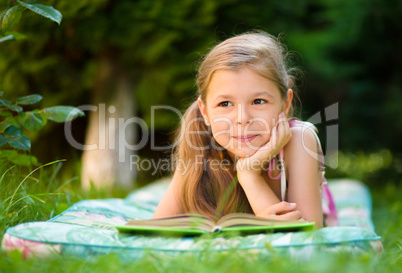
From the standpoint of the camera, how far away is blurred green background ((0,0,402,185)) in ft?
12.3

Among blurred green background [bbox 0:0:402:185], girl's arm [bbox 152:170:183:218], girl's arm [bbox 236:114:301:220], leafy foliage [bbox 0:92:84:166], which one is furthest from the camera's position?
blurred green background [bbox 0:0:402:185]

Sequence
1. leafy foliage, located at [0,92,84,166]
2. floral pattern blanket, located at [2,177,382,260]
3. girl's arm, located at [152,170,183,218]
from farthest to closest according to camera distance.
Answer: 1. girl's arm, located at [152,170,183,218]
2. leafy foliage, located at [0,92,84,166]
3. floral pattern blanket, located at [2,177,382,260]

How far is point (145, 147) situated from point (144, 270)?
13.7ft

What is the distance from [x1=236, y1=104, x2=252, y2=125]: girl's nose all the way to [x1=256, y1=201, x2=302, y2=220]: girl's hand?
36cm

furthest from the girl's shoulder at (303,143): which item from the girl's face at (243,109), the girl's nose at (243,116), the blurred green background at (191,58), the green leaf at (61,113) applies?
the blurred green background at (191,58)

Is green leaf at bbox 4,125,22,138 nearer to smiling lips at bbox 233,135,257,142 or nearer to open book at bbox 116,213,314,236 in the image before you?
open book at bbox 116,213,314,236

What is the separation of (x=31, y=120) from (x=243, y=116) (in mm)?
923

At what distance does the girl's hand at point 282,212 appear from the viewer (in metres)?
1.63

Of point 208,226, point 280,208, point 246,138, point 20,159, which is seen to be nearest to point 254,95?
point 246,138

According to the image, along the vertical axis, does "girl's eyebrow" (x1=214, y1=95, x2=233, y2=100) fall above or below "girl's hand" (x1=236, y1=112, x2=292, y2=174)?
above

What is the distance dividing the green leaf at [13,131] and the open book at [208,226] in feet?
2.35

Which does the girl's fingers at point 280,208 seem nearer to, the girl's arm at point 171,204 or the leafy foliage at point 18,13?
the girl's arm at point 171,204

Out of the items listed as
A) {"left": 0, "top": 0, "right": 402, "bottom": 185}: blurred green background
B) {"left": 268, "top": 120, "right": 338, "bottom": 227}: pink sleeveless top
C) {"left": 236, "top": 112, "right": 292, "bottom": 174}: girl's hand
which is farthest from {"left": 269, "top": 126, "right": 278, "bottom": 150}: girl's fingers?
{"left": 0, "top": 0, "right": 402, "bottom": 185}: blurred green background

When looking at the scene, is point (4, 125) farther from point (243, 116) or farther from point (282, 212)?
point (282, 212)
